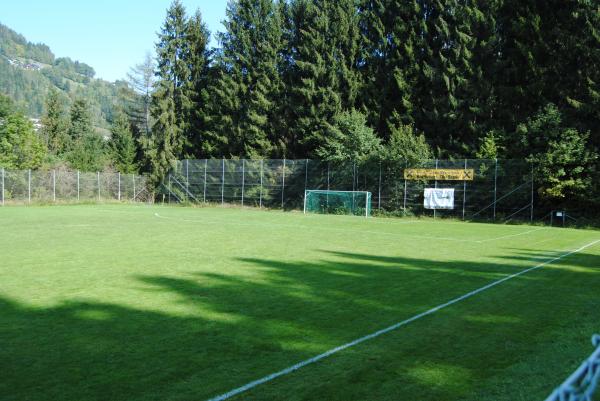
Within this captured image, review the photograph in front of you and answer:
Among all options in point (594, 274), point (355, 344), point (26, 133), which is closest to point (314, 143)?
point (26, 133)

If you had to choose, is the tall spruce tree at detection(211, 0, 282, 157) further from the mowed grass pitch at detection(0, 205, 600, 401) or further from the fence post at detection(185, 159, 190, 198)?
the mowed grass pitch at detection(0, 205, 600, 401)

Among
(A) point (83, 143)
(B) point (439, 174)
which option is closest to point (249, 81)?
(B) point (439, 174)

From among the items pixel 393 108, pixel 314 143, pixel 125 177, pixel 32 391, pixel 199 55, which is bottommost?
pixel 32 391

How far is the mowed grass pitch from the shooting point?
4.27 metres

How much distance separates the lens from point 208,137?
49.3m

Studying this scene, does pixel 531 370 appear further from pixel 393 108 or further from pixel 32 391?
pixel 393 108

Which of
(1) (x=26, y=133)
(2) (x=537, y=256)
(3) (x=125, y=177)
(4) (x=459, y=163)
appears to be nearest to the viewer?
(2) (x=537, y=256)

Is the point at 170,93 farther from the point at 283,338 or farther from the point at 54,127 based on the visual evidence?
the point at 283,338

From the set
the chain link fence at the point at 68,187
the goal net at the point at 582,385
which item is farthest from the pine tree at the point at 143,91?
the goal net at the point at 582,385

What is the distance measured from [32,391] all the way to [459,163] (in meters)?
29.4

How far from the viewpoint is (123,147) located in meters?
56.3

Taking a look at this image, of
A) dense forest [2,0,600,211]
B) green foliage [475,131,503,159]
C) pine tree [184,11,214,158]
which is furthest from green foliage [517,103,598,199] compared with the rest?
pine tree [184,11,214,158]

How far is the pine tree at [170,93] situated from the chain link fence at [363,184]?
5243 millimetres

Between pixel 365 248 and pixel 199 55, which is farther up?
pixel 199 55
